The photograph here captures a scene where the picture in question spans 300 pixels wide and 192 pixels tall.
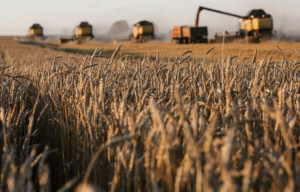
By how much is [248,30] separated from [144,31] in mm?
10230

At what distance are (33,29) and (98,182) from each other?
53053 millimetres

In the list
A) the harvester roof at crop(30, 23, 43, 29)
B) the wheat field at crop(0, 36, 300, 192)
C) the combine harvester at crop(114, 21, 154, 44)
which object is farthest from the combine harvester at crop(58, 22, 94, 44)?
the wheat field at crop(0, 36, 300, 192)

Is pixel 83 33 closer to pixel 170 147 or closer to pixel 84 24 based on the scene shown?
pixel 84 24

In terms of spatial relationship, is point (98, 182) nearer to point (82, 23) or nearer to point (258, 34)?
point (258, 34)

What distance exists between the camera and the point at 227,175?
77 centimetres

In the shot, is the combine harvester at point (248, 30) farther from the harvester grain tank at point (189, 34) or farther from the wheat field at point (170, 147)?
the wheat field at point (170, 147)

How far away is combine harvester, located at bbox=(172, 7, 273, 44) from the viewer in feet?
61.3

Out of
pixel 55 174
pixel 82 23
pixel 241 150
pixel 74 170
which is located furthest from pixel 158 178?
pixel 82 23

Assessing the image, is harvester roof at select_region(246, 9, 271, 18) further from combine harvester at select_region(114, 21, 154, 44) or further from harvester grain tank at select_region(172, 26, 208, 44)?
combine harvester at select_region(114, 21, 154, 44)

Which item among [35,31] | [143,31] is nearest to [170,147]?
[143,31]

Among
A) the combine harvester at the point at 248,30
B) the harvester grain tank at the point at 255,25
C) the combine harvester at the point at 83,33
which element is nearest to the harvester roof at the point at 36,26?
the combine harvester at the point at 83,33

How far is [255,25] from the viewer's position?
18.8m

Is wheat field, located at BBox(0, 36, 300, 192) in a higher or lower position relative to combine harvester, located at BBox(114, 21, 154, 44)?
lower

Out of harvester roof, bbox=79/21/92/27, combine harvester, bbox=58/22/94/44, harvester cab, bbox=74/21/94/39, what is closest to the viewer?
combine harvester, bbox=58/22/94/44
